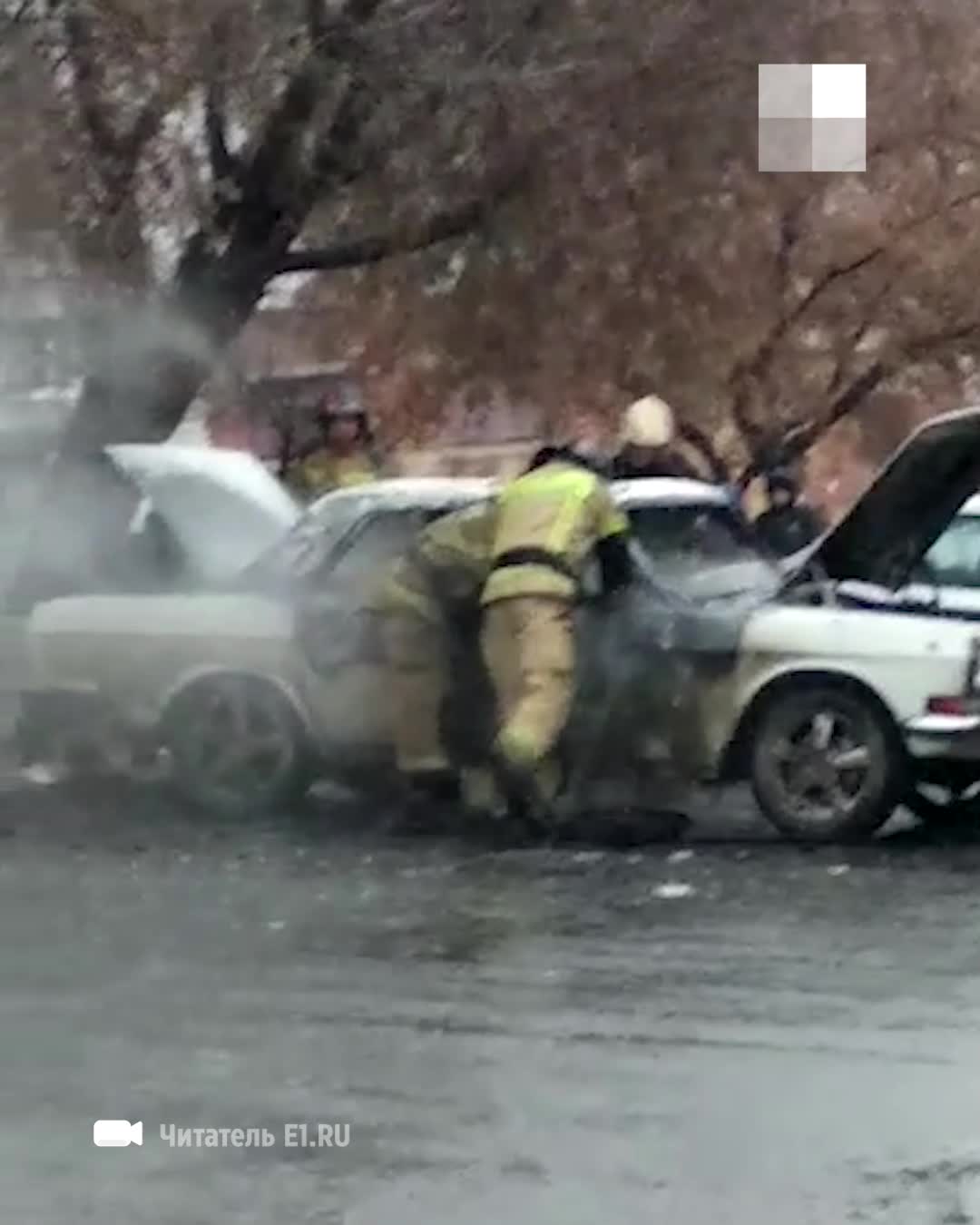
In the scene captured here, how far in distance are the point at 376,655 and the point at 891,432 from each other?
18.5 meters

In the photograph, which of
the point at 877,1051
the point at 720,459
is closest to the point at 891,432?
the point at 720,459

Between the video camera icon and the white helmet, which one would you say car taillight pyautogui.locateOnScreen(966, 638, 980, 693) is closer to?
the white helmet

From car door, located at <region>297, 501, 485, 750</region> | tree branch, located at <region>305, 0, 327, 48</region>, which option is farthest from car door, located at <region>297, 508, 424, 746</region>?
tree branch, located at <region>305, 0, 327, 48</region>

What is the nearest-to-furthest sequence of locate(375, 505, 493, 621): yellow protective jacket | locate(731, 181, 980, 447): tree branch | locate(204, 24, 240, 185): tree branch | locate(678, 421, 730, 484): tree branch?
locate(375, 505, 493, 621): yellow protective jacket < locate(204, 24, 240, 185): tree branch < locate(731, 181, 980, 447): tree branch < locate(678, 421, 730, 484): tree branch

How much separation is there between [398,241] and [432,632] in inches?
170

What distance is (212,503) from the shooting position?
15.3m

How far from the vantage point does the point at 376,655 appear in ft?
43.0

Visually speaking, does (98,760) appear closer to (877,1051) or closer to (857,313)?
(877,1051)

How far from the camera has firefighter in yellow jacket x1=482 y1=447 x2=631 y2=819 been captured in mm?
12508

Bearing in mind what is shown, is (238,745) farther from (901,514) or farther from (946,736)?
(946,736)

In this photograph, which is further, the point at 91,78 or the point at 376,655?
the point at 91,78

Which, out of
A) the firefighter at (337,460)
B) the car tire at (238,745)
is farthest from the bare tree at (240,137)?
the car tire at (238,745)

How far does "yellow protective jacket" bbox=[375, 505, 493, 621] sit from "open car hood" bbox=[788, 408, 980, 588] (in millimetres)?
1331

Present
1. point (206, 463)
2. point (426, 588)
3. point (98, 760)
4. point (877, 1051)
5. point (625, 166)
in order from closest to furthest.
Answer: point (877, 1051) → point (426, 588) → point (98, 760) → point (206, 463) → point (625, 166)
